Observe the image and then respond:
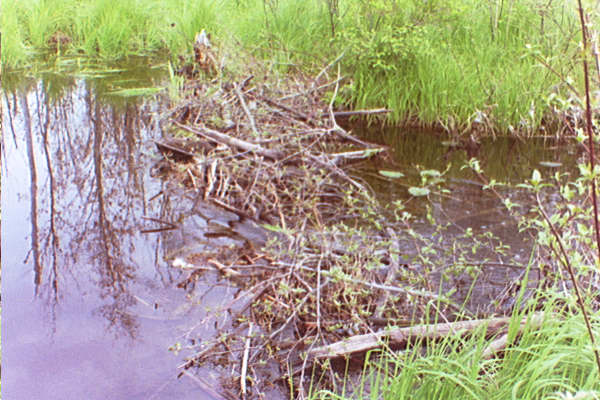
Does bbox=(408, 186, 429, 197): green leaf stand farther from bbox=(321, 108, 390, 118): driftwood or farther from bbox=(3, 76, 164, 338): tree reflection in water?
bbox=(3, 76, 164, 338): tree reflection in water

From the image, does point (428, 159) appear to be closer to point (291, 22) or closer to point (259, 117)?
point (259, 117)

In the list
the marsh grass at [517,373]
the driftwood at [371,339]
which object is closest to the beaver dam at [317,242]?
the driftwood at [371,339]

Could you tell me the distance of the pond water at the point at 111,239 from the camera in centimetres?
297

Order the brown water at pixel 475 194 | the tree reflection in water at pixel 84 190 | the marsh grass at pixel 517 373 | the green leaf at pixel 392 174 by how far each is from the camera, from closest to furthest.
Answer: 1. the marsh grass at pixel 517 373
2. the brown water at pixel 475 194
3. the tree reflection in water at pixel 84 190
4. the green leaf at pixel 392 174

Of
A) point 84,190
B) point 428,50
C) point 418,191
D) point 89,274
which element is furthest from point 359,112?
point 89,274

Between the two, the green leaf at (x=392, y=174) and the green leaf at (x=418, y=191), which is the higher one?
the green leaf at (x=392, y=174)

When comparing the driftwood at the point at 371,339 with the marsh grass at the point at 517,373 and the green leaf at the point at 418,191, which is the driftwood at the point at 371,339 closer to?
the marsh grass at the point at 517,373

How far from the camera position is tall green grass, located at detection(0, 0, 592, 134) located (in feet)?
21.2

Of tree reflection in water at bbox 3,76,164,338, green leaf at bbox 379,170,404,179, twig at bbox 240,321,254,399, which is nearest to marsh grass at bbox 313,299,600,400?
twig at bbox 240,321,254,399

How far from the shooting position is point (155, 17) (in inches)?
398

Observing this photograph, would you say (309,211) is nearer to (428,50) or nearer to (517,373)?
(517,373)

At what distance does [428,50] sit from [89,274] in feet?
14.5

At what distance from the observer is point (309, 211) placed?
4.61 meters

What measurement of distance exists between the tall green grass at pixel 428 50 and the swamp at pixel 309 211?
37 mm
